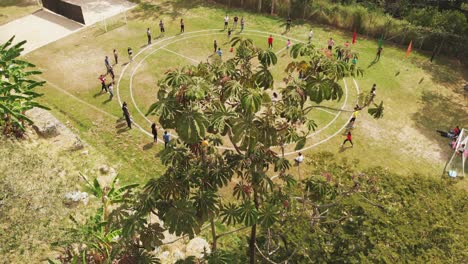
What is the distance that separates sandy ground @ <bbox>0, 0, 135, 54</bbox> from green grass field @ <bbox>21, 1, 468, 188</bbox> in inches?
56.0

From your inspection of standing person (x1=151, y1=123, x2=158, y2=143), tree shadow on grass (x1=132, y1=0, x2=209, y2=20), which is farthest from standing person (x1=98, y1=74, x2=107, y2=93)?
tree shadow on grass (x1=132, y1=0, x2=209, y2=20)

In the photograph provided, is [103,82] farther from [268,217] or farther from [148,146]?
[268,217]

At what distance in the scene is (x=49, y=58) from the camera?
106 ft

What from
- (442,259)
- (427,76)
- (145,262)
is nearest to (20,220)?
(145,262)

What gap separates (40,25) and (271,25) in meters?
24.2

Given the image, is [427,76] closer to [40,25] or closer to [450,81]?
[450,81]

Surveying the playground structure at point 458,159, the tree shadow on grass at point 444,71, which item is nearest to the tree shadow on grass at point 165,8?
the tree shadow on grass at point 444,71

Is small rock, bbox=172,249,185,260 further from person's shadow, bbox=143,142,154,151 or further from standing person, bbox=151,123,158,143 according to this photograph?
standing person, bbox=151,123,158,143

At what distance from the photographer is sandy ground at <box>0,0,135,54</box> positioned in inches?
1384

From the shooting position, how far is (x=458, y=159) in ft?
79.8

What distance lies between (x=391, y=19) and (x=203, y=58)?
19.7m

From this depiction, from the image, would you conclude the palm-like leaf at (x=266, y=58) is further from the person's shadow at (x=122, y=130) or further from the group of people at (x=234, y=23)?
the group of people at (x=234, y=23)

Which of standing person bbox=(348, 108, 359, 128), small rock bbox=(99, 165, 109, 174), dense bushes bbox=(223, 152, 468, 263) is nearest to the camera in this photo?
dense bushes bbox=(223, 152, 468, 263)

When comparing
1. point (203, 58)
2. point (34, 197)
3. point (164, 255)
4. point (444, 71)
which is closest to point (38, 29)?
point (203, 58)
